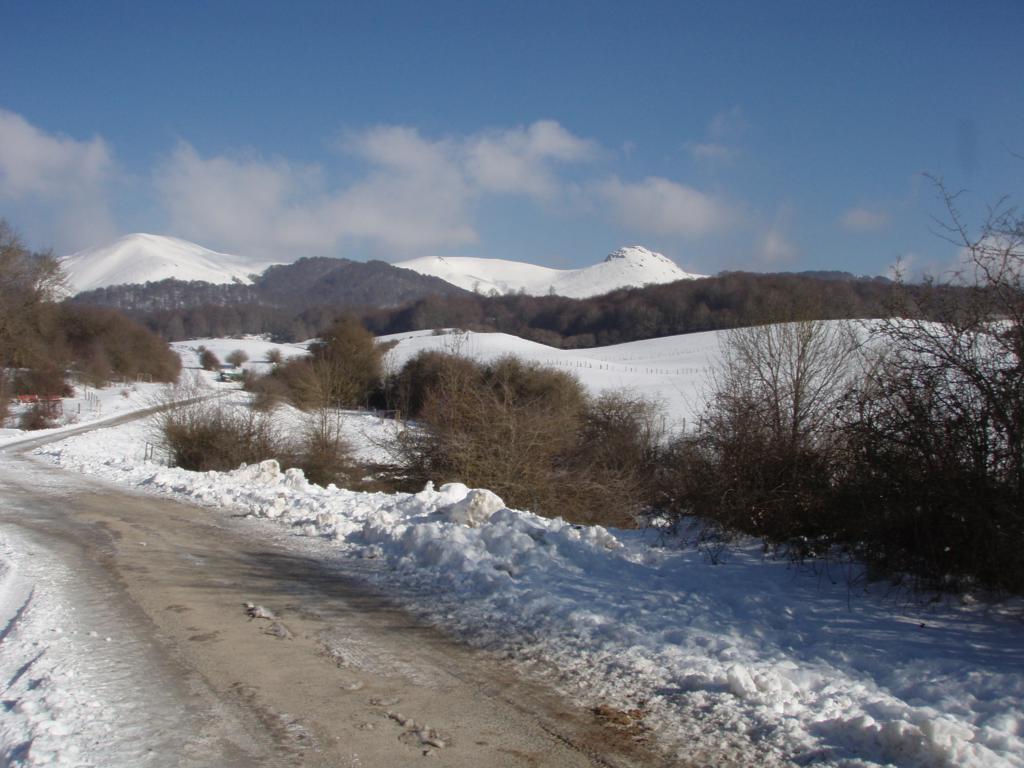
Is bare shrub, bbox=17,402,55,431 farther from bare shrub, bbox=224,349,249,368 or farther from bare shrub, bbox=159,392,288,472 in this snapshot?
bare shrub, bbox=224,349,249,368

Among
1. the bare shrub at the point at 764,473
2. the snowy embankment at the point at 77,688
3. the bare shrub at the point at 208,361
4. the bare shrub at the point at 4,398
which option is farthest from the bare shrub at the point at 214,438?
the bare shrub at the point at 208,361

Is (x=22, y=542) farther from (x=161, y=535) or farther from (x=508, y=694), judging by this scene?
(x=508, y=694)

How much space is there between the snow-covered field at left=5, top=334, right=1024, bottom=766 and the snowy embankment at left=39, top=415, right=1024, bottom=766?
1 centimetres

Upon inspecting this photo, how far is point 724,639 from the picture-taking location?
610 cm

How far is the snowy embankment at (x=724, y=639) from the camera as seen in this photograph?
14.9 feet

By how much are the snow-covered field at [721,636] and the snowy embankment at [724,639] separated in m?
0.01

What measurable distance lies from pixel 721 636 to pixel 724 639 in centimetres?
7

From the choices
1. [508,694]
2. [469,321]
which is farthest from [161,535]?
[469,321]

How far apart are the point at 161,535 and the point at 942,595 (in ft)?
32.2

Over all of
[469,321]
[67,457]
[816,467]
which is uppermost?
[469,321]

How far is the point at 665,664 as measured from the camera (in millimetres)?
5773

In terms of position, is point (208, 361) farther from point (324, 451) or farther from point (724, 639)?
point (724, 639)

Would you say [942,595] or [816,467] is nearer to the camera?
[942,595]

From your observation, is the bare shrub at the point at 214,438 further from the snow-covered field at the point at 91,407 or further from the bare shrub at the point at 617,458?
the bare shrub at the point at 617,458
